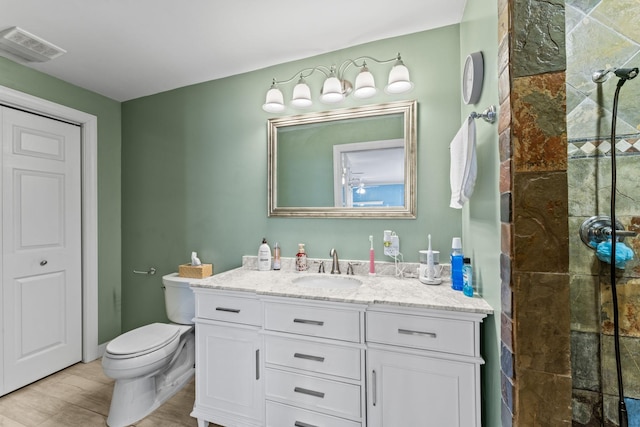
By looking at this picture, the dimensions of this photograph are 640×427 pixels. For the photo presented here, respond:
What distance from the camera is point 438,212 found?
171 centimetres

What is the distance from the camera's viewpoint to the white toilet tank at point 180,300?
6.79 feet

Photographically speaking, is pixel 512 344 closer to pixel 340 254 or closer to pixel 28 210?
pixel 340 254

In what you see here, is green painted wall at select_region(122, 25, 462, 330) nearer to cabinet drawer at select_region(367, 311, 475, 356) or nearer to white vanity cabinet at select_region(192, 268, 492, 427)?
white vanity cabinet at select_region(192, 268, 492, 427)

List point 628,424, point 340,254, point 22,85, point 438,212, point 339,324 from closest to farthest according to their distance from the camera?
1. point 628,424
2. point 339,324
3. point 438,212
4. point 340,254
5. point 22,85

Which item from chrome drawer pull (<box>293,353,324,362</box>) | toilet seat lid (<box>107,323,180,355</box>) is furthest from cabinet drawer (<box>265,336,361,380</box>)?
toilet seat lid (<box>107,323,180,355</box>)

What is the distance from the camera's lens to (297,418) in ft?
4.58

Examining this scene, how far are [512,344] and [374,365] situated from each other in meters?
0.61

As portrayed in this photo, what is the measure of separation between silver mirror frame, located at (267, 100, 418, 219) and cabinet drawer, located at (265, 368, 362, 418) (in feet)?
3.14

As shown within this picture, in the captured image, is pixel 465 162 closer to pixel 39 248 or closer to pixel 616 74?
pixel 616 74

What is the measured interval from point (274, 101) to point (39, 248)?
209 centimetres

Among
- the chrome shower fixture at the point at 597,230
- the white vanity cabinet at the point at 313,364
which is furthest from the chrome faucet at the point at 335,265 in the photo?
the chrome shower fixture at the point at 597,230

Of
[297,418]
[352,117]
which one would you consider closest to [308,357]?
[297,418]

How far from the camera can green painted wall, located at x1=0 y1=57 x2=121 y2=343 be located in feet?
8.12

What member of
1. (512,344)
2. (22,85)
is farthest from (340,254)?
(22,85)
